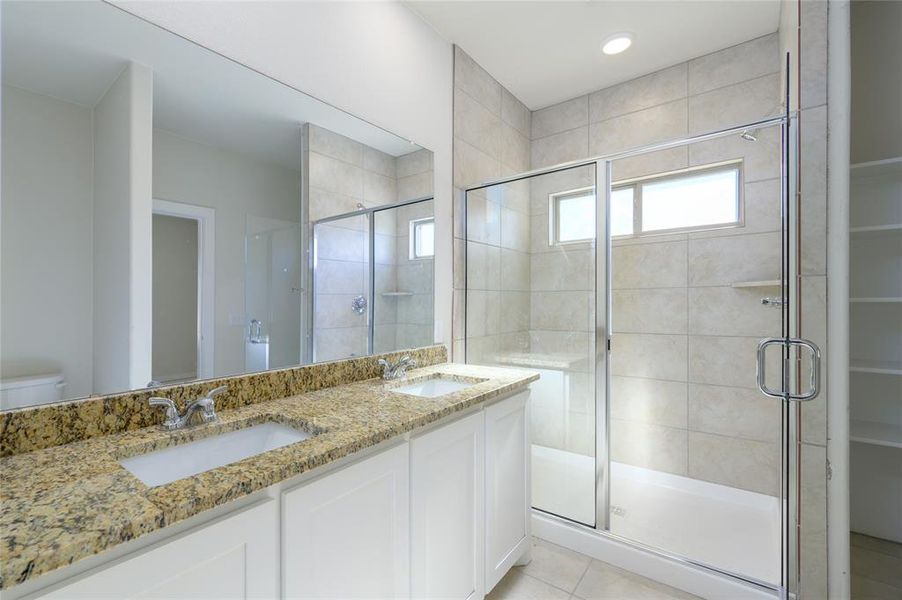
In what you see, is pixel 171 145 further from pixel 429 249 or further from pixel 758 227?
pixel 758 227

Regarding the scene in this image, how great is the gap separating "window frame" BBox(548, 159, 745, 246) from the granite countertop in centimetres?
142

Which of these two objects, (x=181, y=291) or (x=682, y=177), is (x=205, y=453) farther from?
(x=682, y=177)

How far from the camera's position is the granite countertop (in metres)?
0.57

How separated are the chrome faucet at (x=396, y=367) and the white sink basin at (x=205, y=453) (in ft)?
2.06

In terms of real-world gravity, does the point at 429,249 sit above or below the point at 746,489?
above

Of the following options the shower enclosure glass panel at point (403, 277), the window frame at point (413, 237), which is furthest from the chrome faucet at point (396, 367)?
the window frame at point (413, 237)

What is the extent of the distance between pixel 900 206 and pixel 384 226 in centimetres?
184

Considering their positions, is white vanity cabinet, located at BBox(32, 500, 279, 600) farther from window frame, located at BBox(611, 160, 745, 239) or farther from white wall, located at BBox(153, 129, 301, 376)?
window frame, located at BBox(611, 160, 745, 239)

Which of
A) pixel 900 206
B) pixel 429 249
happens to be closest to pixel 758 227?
pixel 900 206

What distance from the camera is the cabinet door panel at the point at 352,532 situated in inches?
34.4

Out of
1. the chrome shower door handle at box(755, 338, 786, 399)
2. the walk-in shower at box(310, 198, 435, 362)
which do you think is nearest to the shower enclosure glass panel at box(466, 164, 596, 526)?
the walk-in shower at box(310, 198, 435, 362)

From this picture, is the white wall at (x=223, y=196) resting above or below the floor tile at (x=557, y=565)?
above

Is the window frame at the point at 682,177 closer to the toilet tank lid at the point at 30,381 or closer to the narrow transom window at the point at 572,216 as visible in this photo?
the narrow transom window at the point at 572,216

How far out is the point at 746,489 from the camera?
2381mm
